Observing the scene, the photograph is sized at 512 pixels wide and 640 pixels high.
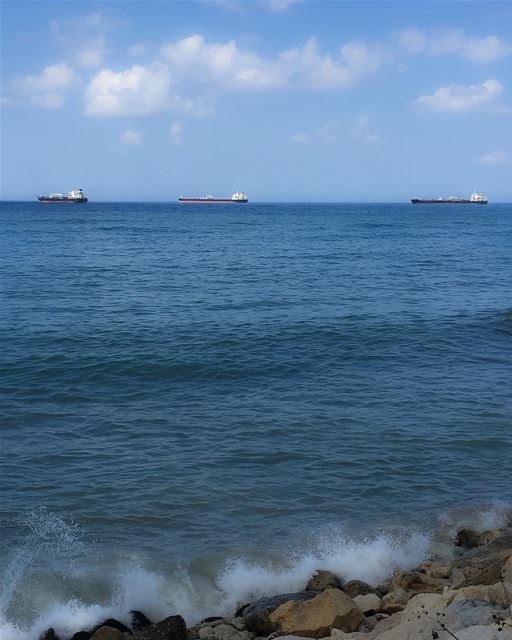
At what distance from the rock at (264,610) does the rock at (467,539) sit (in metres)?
3.39

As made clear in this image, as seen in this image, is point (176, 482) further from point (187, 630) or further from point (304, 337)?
point (304, 337)

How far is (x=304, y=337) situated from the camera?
25609 millimetres

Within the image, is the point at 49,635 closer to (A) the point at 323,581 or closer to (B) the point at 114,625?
(B) the point at 114,625

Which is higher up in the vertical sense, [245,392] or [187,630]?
[245,392]

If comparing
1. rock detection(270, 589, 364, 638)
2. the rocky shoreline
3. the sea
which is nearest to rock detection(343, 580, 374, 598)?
the rocky shoreline

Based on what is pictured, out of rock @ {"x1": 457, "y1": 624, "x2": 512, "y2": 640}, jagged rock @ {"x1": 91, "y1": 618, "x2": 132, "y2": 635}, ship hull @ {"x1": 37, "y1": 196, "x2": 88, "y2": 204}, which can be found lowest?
jagged rock @ {"x1": 91, "y1": 618, "x2": 132, "y2": 635}

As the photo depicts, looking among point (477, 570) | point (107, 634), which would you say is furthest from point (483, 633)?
point (107, 634)

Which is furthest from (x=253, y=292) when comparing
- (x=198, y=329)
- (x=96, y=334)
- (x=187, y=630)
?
(x=187, y=630)

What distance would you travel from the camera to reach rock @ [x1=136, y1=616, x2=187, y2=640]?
936cm

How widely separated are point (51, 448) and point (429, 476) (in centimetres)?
838

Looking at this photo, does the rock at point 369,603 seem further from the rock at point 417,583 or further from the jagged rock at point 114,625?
the jagged rock at point 114,625

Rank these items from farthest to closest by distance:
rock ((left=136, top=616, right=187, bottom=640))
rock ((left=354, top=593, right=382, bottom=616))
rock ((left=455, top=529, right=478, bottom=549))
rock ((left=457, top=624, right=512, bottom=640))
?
rock ((left=455, top=529, right=478, bottom=549)) → rock ((left=354, top=593, right=382, bottom=616)) → rock ((left=136, top=616, right=187, bottom=640)) → rock ((left=457, top=624, right=512, bottom=640))

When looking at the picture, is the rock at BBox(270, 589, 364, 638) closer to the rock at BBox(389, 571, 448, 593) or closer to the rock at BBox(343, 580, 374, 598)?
the rock at BBox(343, 580, 374, 598)

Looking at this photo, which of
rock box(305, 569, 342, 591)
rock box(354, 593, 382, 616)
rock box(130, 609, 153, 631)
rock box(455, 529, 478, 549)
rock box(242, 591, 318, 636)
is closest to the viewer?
rock box(242, 591, 318, 636)
